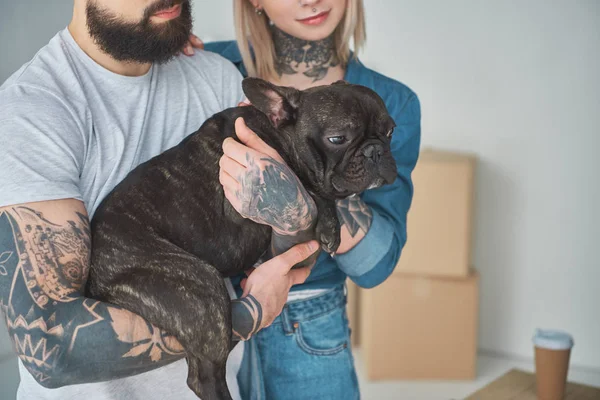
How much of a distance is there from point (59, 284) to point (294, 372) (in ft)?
2.35

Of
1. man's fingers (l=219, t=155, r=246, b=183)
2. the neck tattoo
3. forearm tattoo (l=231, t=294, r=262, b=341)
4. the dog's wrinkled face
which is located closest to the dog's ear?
the dog's wrinkled face

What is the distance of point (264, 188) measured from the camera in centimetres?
118

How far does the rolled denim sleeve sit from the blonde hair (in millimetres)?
213

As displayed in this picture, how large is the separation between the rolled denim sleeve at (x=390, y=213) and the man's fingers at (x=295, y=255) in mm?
283

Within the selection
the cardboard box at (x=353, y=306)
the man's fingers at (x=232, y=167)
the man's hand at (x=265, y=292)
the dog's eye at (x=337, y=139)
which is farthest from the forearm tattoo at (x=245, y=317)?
the cardboard box at (x=353, y=306)

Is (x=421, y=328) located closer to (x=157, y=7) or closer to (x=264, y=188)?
(x=264, y=188)

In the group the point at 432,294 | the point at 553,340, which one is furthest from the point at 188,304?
the point at 432,294

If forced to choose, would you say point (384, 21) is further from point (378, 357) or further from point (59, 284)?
point (59, 284)

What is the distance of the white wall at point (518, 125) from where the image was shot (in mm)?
3314

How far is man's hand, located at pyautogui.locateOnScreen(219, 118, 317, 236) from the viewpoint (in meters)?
1.18

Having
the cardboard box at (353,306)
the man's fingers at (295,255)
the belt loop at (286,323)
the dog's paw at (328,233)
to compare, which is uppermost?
the dog's paw at (328,233)

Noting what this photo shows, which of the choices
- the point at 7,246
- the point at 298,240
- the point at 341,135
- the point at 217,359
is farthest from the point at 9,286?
the point at 341,135

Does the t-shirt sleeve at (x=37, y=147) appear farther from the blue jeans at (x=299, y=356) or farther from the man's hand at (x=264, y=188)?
the blue jeans at (x=299, y=356)

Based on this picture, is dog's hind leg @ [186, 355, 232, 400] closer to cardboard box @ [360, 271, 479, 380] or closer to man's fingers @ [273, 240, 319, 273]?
man's fingers @ [273, 240, 319, 273]
